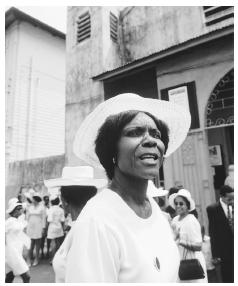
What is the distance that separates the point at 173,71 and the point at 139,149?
6900 millimetres

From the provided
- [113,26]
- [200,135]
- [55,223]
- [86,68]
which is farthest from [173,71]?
[55,223]

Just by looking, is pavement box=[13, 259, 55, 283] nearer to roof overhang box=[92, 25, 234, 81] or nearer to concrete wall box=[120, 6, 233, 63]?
roof overhang box=[92, 25, 234, 81]

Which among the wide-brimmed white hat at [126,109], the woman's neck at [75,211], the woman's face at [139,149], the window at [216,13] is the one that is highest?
the window at [216,13]

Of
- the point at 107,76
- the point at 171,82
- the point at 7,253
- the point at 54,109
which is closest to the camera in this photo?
the point at 7,253

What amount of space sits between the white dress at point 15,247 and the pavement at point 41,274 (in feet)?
4.37

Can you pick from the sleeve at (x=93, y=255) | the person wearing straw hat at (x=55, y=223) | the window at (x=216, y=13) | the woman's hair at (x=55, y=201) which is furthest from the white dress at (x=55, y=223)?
the window at (x=216, y=13)

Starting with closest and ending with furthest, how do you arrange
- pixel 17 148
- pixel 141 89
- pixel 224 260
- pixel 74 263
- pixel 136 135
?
pixel 74 263 → pixel 136 135 → pixel 224 260 → pixel 141 89 → pixel 17 148

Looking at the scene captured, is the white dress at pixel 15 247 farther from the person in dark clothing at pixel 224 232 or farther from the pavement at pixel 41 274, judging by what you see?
the person in dark clothing at pixel 224 232

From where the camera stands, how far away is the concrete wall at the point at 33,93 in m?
13.9

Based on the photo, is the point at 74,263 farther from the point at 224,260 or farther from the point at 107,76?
the point at 107,76

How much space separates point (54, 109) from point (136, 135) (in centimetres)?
1484

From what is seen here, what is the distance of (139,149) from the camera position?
4.50 feet
